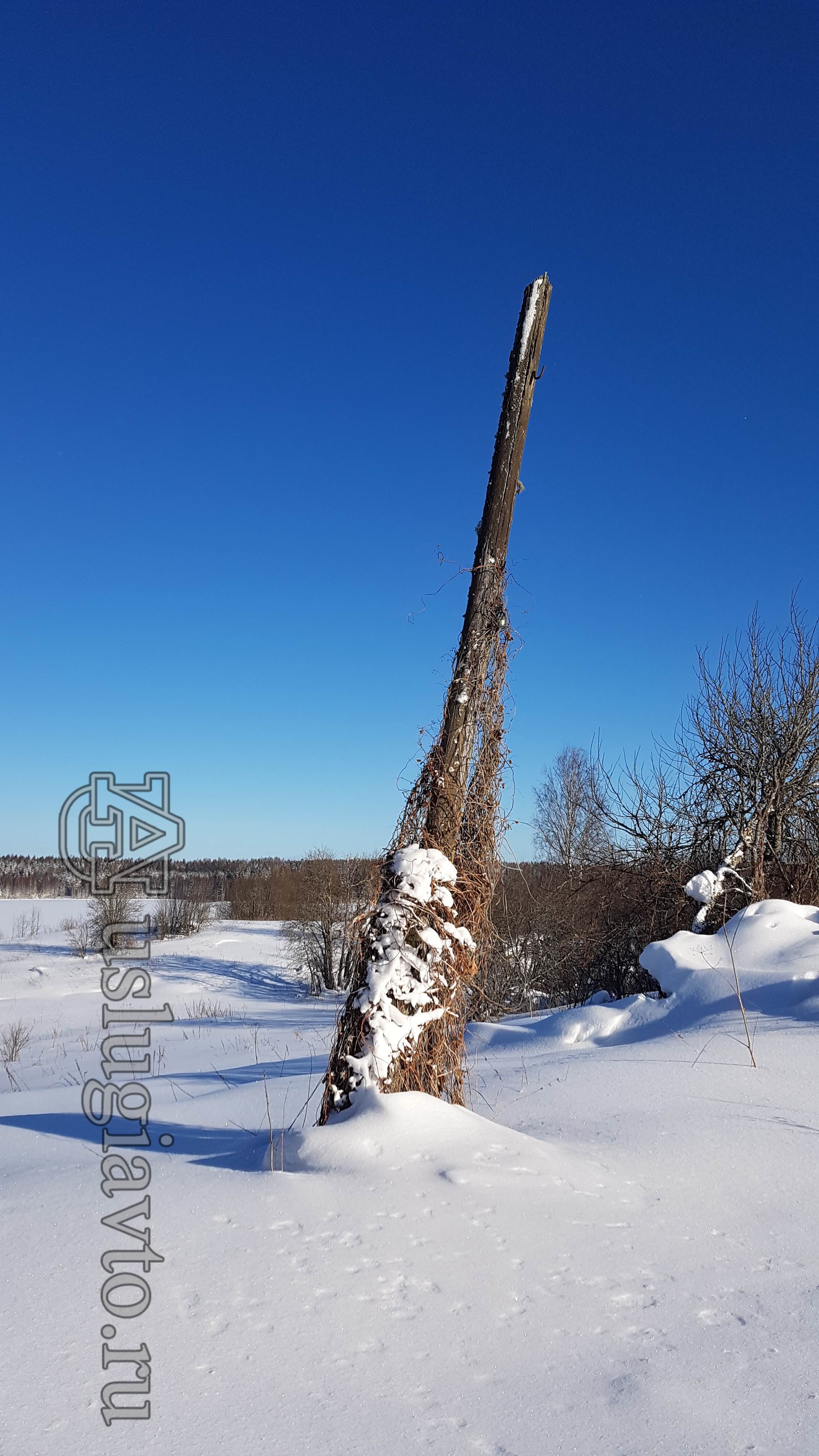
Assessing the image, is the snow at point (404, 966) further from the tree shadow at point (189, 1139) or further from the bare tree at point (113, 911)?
the bare tree at point (113, 911)

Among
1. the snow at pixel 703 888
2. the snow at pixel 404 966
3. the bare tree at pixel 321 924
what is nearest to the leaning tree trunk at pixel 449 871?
the snow at pixel 404 966

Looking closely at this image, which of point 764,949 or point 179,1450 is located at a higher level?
point 764,949

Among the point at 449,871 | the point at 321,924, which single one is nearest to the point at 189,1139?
the point at 449,871

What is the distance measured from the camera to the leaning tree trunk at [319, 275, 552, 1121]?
144 inches

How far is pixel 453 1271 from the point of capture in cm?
242

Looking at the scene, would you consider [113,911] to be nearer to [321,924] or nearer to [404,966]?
[321,924]

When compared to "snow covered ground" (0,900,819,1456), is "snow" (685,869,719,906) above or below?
above

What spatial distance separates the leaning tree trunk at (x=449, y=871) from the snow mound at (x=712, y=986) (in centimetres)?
268

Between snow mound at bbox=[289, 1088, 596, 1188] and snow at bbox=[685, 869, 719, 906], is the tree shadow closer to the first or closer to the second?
snow mound at bbox=[289, 1088, 596, 1188]

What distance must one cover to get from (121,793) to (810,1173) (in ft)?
12.0

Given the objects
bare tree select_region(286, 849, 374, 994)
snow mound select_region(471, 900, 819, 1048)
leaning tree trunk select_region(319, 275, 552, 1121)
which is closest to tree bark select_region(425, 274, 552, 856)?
leaning tree trunk select_region(319, 275, 552, 1121)

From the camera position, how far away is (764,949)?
6621 millimetres

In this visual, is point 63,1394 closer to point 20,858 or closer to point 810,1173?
point 810,1173

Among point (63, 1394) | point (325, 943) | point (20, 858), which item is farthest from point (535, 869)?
point (20, 858)
